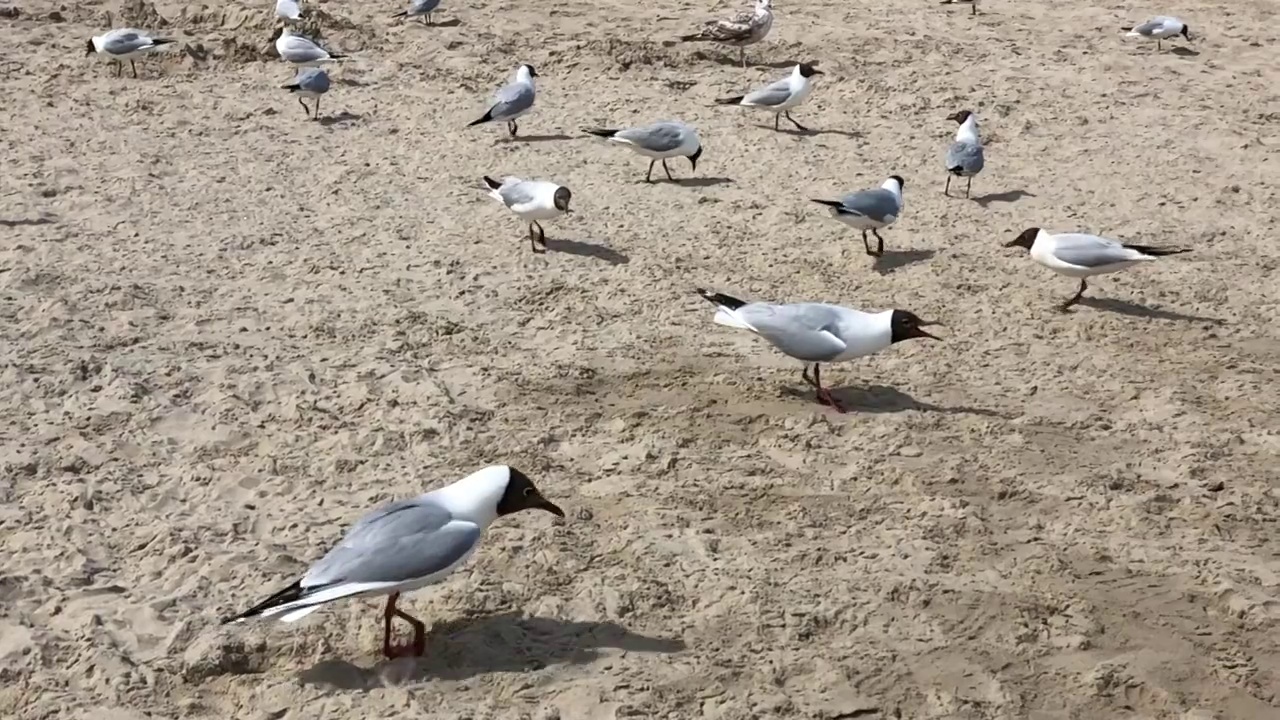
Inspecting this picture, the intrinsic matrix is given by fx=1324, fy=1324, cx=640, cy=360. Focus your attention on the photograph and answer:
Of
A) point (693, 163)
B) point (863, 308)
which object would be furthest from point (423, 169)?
point (863, 308)

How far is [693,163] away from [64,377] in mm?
4851

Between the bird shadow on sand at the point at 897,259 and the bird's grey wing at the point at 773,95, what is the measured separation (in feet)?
8.60

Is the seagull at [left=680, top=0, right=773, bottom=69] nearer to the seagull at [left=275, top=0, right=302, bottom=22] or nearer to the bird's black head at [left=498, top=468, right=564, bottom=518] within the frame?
the seagull at [left=275, top=0, right=302, bottom=22]

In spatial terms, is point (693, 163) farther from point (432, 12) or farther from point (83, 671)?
point (83, 671)

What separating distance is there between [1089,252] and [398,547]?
484cm

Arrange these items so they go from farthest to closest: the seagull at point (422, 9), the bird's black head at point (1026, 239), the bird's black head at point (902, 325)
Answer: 1. the seagull at point (422, 9)
2. the bird's black head at point (1026, 239)
3. the bird's black head at point (902, 325)

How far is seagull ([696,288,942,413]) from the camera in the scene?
612 cm

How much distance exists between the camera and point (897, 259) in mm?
8234

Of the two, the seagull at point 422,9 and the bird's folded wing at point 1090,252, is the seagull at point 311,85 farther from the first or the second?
the bird's folded wing at point 1090,252

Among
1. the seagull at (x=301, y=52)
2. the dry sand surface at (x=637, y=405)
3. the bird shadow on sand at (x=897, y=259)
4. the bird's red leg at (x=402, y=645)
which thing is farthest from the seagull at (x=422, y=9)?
the bird's red leg at (x=402, y=645)

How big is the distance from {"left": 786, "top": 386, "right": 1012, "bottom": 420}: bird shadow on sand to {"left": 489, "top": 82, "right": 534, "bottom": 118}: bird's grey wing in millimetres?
4606

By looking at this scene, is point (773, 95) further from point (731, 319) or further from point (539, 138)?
point (731, 319)

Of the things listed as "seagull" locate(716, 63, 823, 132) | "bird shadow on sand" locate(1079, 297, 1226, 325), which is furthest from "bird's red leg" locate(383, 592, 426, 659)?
"seagull" locate(716, 63, 823, 132)

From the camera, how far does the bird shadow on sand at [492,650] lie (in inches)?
164
